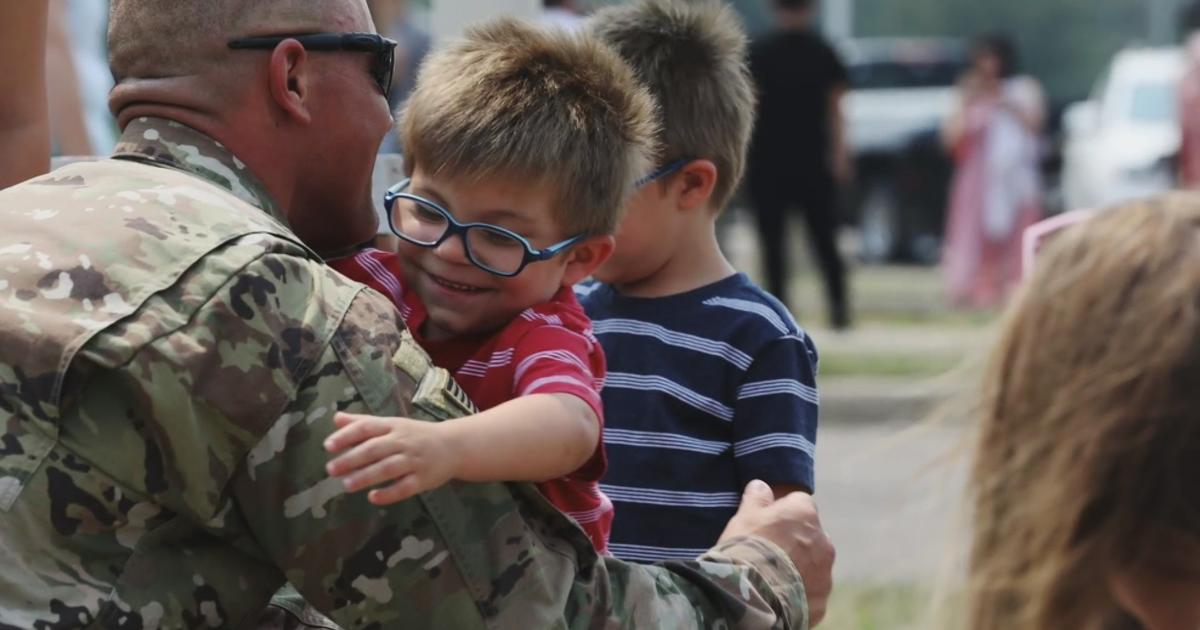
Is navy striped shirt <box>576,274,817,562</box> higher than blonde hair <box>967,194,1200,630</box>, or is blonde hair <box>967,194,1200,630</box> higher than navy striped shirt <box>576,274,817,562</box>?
blonde hair <box>967,194,1200,630</box>

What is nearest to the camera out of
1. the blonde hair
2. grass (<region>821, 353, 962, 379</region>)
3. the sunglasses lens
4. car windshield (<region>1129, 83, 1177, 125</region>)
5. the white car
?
the blonde hair

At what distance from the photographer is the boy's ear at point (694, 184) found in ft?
9.84

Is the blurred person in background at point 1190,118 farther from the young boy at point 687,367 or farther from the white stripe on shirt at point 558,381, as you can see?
the white stripe on shirt at point 558,381

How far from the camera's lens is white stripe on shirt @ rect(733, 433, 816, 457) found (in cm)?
278

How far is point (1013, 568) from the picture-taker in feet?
5.51

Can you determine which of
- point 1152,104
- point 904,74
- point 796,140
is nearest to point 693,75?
point 796,140

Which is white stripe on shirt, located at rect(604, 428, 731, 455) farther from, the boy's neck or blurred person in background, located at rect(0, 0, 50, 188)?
blurred person in background, located at rect(0, 0, 50, 188)

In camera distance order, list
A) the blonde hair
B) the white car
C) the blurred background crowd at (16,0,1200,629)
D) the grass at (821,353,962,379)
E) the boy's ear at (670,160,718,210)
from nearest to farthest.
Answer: the blonde hair → the boy's ear at (670,160,718,210) → the blurred background crowd at (16,0,1200,629) → the grass at (821,353,962,379) → the white car

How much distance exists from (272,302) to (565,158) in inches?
21.6

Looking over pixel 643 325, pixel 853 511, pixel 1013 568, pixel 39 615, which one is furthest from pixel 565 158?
pixel 853 511

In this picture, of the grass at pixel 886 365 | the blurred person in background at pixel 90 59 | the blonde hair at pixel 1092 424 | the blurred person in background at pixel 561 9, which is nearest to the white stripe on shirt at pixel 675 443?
the blonde hair at pixel 1092 424

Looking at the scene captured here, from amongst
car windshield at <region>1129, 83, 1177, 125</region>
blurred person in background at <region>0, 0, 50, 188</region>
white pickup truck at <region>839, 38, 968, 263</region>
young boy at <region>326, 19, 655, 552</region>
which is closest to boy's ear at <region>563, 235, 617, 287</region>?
young boy at <region>326, 19, 655, 552</region>

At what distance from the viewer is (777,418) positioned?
9.17ft

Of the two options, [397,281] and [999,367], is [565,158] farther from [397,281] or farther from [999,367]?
[999,367]
